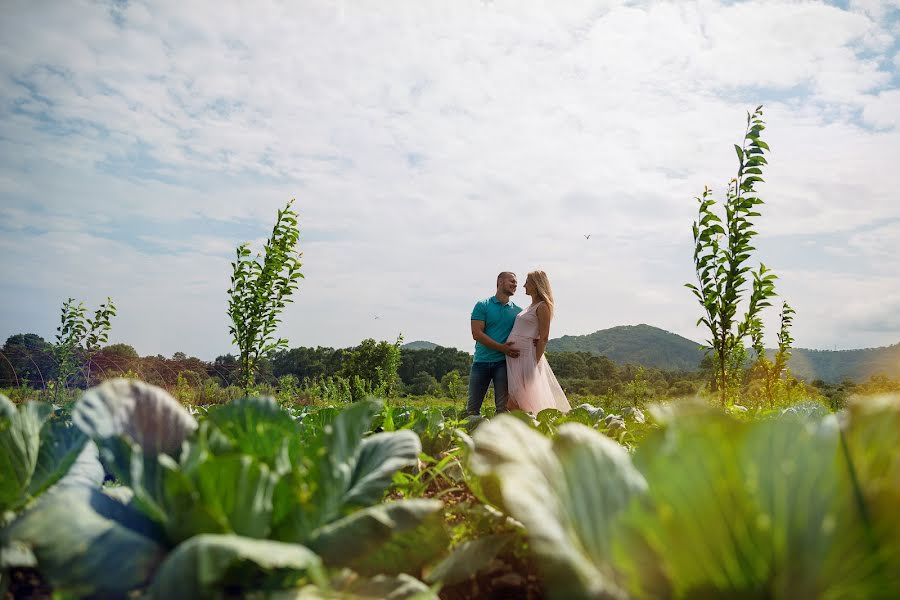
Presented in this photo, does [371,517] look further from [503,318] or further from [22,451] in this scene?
[503,318]

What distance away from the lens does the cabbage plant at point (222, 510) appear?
0.89m

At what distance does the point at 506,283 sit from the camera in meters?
8.05

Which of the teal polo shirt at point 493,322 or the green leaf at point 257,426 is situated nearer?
the green leaf at point 257,426

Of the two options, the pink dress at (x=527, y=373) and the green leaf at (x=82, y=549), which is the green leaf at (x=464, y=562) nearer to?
the green leaf at (x=82, y=549)

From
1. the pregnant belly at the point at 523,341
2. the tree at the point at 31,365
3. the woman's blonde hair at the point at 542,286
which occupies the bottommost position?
the tree at the point at 31,365

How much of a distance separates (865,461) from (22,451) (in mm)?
1561

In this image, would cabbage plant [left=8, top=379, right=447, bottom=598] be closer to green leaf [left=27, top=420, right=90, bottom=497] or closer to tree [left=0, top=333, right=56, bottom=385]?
green leaf [left=27, top=420, right=90, bottom=497]

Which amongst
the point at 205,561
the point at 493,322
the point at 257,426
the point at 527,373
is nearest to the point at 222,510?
the point at 205,561

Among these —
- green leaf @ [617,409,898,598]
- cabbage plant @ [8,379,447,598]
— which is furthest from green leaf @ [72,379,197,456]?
green leaf @ [617,409,898,598]

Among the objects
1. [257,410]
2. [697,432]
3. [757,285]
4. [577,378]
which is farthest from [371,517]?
[577,378]

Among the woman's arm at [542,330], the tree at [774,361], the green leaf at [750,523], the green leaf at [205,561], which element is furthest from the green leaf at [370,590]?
the tree at [774,361]

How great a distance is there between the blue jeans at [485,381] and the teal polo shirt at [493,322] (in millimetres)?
95

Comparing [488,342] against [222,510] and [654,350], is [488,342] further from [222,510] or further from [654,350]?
[654,350]

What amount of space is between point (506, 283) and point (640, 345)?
4302 inches
